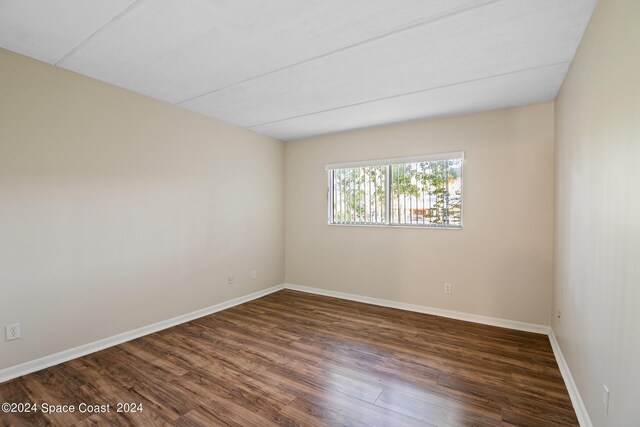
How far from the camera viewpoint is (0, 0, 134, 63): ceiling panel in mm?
1742

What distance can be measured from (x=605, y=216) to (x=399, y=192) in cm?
256

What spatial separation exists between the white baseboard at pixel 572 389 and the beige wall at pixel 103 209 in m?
3.55

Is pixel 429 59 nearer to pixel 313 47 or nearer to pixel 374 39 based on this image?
pixel 374 39

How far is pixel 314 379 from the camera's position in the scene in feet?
7.46

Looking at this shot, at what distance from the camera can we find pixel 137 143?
10.0 ft

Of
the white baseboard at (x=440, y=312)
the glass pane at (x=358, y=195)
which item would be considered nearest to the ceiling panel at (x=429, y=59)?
the glass pane at (x=358, y=195)

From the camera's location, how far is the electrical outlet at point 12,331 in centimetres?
224

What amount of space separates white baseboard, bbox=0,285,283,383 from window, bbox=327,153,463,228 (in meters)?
2.15

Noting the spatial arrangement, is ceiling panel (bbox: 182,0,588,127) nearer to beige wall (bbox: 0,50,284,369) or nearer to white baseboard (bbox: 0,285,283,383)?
beige wall (bbox: 0,50,284,369)

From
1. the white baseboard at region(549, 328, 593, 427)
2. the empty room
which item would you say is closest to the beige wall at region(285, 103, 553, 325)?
the empty room

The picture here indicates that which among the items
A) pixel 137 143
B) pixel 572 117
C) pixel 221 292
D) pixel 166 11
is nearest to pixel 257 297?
pixel 221 292

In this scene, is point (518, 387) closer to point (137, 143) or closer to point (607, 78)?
point (607, 78)

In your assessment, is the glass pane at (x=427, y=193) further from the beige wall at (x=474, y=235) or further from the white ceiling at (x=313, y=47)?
the white ceiling at (x=313, y=47)

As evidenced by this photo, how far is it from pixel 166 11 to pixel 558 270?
146 inches
